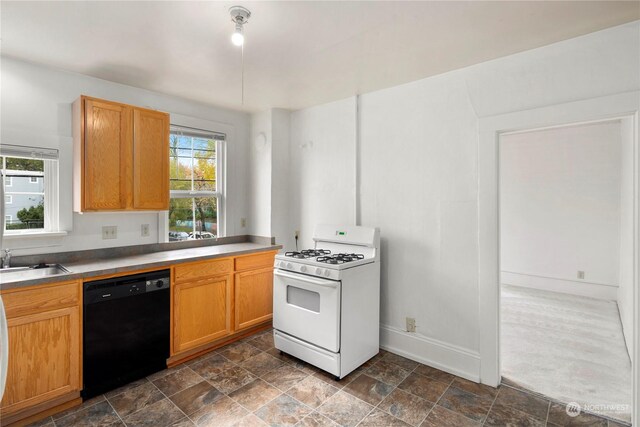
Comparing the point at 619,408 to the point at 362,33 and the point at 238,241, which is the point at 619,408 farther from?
the point at 238,241

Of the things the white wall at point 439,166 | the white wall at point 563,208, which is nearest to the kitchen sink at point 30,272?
the white wall at point 439,166

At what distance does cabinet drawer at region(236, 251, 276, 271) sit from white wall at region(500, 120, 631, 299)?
392 cm

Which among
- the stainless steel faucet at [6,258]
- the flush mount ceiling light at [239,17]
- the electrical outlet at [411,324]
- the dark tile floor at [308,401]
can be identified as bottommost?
the dark tile floor at [308,401]

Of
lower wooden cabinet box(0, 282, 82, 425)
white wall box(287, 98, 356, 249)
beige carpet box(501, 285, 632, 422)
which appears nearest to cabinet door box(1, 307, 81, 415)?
lower wooden cabinet box(0, 282, 82, 425)

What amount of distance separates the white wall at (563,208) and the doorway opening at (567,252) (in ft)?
0.04

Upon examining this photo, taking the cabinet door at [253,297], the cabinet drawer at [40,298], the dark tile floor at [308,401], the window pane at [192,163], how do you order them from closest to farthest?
1. the cabinet drawer at [40,298]
2. the dark tile floor at [308,401]
3. the cabinet door at [253,297]
4. the window pane at [192,163]

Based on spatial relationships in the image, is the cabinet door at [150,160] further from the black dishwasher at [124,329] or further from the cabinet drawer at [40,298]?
the cabinet drawer at [40,298]

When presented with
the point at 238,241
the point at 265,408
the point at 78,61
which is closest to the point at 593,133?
the point at 238,241

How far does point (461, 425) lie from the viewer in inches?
78.4

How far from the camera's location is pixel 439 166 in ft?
8.79

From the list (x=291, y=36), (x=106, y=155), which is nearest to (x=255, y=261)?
(x=106, y=155)

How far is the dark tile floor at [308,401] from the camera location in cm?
203

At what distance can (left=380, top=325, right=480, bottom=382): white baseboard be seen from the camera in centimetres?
251

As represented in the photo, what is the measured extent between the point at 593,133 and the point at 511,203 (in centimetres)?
139
